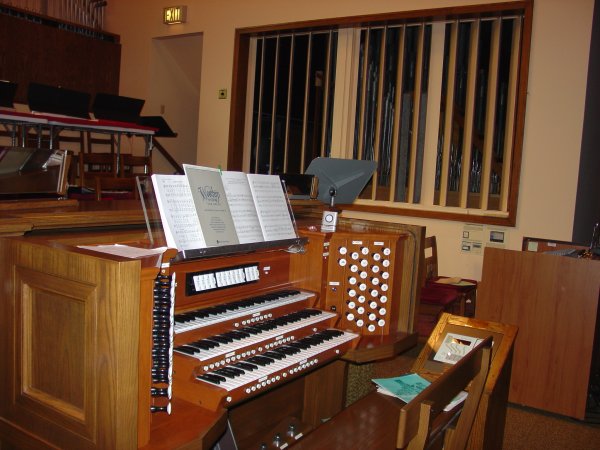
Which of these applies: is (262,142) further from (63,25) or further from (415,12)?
(63,25)

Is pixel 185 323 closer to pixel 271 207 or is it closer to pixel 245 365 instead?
pixel 245 365

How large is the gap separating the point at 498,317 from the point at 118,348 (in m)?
2.69

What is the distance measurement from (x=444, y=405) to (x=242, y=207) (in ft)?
3.87

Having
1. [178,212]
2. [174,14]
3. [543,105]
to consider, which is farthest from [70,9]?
[178,212]

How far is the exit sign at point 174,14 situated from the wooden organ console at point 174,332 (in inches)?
214

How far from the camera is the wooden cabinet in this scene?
10.5 feet

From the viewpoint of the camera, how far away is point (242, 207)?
7.14ft

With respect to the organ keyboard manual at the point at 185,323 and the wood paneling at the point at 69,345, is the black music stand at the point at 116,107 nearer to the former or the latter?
the organ keyboard manual at the point at 185,323

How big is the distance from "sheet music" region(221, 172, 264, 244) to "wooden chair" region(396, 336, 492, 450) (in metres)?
0.94

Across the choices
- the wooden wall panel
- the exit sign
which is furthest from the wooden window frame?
the wooden wall panel

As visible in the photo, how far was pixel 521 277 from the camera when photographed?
3396mm

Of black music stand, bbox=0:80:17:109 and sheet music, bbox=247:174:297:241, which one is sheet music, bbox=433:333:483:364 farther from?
black music stand, bbox=0:80:17:109

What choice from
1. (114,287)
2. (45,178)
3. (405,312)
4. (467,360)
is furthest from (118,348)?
(405,312)

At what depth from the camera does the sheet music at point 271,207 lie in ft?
7.46
